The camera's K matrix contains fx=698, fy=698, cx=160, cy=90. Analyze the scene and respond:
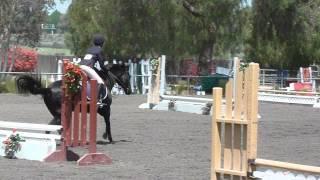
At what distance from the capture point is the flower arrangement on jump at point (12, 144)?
36.4 feet

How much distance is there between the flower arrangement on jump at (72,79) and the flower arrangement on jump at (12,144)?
1172 millimetres

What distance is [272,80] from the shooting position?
138 ft

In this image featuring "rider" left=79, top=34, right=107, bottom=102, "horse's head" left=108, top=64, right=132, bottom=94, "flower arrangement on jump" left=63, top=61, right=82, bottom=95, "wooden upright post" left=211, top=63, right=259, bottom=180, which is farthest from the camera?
"horse's head" left=108, top=64, right=132, bottom=94

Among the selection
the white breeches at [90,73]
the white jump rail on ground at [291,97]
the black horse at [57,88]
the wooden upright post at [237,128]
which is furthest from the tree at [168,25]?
the wooden upright post at [237,128]

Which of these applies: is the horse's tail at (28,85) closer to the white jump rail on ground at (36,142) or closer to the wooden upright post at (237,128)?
the white jump rail on ground at (36,142)

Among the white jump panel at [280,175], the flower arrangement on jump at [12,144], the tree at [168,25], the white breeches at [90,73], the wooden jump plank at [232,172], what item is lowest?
the flower arrangement on jump at [12,144]

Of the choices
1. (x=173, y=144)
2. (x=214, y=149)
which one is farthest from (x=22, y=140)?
(x=214, y=149)

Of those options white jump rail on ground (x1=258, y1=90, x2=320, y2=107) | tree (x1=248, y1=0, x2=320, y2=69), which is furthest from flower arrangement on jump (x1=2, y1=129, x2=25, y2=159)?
tree (x1=248, y1=0, x2=320, y2=69)

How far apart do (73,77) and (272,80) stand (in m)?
32.2

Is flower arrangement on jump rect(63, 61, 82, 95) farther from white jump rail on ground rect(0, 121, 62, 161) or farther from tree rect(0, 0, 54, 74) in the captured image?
tree rect(0, 0, 54, 74)

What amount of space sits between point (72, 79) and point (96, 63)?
2.00 metres

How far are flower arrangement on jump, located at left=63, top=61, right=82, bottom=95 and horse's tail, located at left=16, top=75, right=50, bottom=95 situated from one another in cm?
127

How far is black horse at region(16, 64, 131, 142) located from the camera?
39.4 feet

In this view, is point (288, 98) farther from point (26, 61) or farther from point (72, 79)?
point (26, 61)
